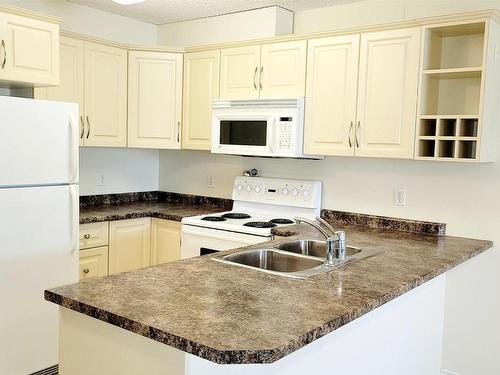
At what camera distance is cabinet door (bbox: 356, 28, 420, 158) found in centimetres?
296

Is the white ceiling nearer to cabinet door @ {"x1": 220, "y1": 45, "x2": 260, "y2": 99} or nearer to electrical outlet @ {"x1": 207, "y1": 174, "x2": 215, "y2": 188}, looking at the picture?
cabinet door @ {"x1": 220, "y1": 45, "x2": 260, "y2": 99}

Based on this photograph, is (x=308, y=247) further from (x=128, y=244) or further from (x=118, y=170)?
(x=118, y=170)

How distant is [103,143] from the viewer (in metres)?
3.90

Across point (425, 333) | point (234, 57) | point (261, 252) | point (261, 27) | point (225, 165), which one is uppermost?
point (261, 27)

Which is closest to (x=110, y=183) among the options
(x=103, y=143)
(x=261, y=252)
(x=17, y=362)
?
(x=103, y=143)

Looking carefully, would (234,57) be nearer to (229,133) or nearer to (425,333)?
(229,133)

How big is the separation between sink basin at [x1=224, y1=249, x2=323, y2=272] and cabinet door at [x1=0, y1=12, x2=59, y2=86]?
1802mm

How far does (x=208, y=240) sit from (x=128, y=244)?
0.77 meters

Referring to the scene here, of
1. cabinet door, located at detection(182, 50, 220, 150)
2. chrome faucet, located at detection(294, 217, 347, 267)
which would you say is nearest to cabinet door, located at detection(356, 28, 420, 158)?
chrome faucet, located at detection(294, 217, 347, 267)

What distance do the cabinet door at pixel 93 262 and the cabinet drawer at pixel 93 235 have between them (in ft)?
0.13

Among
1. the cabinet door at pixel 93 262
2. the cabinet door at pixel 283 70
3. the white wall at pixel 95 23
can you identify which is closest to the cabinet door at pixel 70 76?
the white wall at pixel 95 23

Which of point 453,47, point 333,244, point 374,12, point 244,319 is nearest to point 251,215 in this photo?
point 333,244

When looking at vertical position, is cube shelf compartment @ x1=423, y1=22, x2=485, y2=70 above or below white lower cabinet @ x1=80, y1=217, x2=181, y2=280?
above

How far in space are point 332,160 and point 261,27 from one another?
1139 mm
